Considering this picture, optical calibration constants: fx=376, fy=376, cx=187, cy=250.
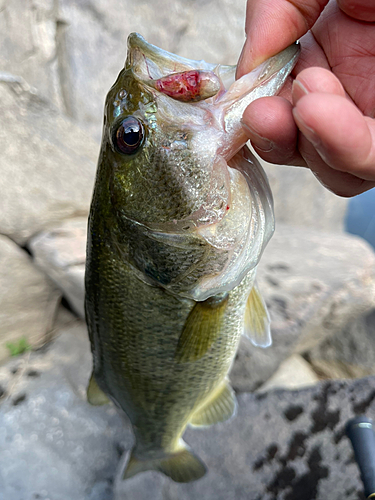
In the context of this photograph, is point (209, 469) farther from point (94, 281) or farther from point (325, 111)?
point (325, 111)

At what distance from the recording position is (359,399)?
1684 millimetres

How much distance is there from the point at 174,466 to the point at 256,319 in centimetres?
77

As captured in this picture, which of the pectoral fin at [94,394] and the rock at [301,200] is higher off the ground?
the rock at [301,200]

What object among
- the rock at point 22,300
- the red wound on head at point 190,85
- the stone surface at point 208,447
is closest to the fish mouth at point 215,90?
the red wound on head at point 190,85

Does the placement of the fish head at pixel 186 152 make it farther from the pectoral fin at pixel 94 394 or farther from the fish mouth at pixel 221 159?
the pectoral fin at pixel 94 394

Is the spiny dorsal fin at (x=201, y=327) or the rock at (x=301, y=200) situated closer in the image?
the spiny dorsal fin at (x=201, y=327)

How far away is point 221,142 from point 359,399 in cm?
143

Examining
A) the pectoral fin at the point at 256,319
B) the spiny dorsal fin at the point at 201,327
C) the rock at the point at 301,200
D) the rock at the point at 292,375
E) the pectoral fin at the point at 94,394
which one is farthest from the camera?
the rock at the point at 301,200

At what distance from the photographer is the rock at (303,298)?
231 cm

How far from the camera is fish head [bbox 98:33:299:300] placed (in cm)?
80

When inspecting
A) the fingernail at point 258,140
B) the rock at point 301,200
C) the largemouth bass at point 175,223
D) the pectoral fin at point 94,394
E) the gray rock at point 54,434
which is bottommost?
the gray rock at point 54,434

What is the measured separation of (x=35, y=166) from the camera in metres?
2.48

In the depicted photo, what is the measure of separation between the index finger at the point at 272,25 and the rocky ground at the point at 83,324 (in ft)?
4.83

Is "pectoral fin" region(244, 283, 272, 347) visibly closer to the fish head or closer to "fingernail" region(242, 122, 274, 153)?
the fish head
